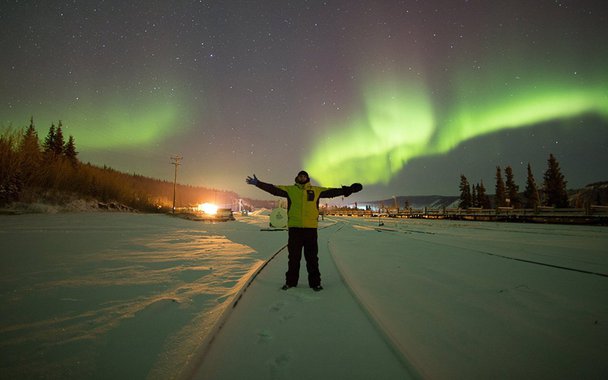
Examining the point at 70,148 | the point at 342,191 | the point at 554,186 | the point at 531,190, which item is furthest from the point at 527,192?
the point at 70,148

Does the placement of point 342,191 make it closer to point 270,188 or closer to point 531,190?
point 270,188

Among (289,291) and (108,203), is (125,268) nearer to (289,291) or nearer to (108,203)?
(289,291)

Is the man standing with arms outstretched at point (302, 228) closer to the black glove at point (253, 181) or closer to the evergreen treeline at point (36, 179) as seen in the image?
the black glove at point (253, 181)

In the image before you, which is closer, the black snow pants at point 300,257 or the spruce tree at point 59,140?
the black snow pants at point 300,257

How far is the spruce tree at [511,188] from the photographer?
6303 centimetres

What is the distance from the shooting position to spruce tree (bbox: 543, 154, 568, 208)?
165 ft

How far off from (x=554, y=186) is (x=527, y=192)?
39.8 feet

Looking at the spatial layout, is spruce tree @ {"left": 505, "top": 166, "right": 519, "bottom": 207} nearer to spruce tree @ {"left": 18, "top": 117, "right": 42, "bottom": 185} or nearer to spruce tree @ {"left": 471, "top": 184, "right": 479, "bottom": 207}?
spruce tree @ {"left": 471, "top": 184, "right": 479, "bottom": 207}

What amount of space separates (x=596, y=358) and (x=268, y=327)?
298 cm

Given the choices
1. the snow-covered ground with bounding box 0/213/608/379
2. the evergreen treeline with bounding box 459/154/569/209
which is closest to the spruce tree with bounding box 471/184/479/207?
the evergreen treeline with bounding box 459/154/569/209

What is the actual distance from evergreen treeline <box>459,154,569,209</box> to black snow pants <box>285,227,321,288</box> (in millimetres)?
45707

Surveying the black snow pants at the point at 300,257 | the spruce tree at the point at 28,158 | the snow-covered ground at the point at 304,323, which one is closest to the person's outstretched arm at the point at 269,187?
the black snow pants at the point at 300,257

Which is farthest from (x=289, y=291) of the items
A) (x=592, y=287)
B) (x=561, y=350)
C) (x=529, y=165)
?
(x=529, y=165)

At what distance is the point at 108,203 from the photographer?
137ft
